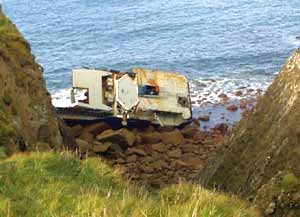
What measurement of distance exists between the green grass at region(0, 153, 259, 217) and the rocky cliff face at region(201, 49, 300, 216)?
4375mm

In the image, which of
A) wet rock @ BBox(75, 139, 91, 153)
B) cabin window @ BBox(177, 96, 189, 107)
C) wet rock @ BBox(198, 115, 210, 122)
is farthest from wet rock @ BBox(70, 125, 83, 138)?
wet rock @ BBox(198, 115, 210, 122)

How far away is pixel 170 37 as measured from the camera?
6775 cm

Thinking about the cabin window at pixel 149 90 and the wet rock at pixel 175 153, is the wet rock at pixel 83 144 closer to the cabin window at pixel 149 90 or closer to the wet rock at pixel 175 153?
the wet rock at pixel 175 153

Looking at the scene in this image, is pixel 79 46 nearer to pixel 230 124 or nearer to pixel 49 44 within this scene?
pixel 49 44

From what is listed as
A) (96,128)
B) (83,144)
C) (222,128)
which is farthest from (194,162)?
(222,128)

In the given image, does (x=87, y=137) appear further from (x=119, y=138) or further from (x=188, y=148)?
(x=188, y=148)

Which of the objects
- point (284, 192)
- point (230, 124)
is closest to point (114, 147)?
point (230, 124)

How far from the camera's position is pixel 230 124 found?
40344mm

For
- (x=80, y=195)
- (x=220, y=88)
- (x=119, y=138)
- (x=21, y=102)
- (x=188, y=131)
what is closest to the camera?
Result: (x=80, y=195)

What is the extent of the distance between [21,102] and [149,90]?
1677cm

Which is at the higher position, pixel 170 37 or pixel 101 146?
pixel 170 37

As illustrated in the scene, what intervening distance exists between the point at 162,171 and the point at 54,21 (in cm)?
4950

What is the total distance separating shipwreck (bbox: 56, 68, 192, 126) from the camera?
37.8 metres

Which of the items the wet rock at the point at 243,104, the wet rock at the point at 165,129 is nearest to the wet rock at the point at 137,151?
the wet rock at the point at 165,129
